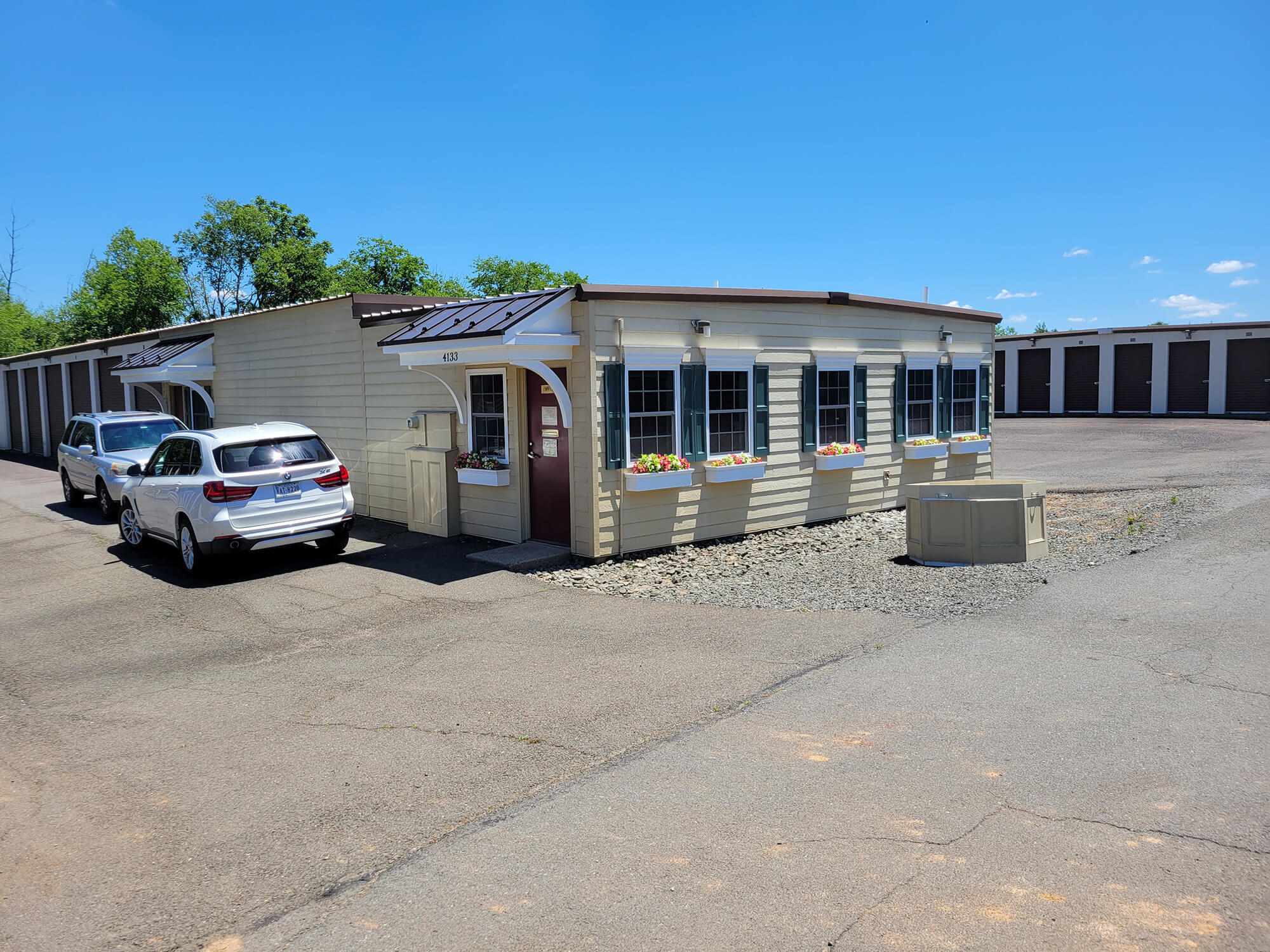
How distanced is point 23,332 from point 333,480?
6081 cm

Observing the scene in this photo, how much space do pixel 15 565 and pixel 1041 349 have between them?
37926 millimetres

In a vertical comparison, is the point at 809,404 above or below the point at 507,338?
below

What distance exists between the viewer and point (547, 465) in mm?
11617

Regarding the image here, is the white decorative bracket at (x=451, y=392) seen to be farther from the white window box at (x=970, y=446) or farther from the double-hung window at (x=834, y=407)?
the white window box at (x=970, y=446)

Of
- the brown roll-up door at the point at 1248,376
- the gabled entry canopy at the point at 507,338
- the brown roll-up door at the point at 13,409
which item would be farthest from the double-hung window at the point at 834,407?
the brown roll-up door at the point at 13,409

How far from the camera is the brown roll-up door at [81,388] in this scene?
1070 inches

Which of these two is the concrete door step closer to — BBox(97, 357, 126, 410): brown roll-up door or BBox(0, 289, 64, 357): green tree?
BBox(97, 357, 126, 410): brown roll-up door

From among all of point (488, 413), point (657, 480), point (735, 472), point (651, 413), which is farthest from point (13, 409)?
point (735, 472)

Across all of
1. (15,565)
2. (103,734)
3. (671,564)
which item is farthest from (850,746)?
(15,565)

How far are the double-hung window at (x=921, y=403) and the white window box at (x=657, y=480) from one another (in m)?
5.63

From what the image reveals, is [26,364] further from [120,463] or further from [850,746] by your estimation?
[850,746]

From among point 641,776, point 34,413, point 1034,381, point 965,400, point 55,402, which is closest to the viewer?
point 641,776

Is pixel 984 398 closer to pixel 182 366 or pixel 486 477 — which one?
pixel 486 477

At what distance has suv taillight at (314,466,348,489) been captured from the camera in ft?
36.2
